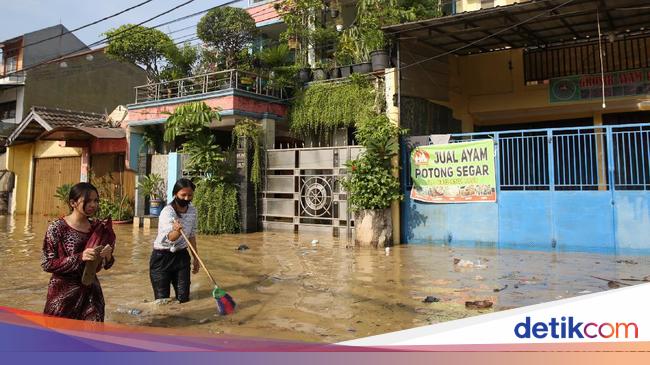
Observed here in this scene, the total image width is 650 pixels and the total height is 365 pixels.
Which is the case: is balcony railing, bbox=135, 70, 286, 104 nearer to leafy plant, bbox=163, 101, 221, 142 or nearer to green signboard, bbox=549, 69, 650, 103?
leafy plant, bbox=163, 101, 221, 142

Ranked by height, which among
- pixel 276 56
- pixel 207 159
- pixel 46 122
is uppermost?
pixel 276 56

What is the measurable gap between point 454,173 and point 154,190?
29.9 feet

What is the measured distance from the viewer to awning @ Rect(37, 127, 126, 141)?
49.9ft

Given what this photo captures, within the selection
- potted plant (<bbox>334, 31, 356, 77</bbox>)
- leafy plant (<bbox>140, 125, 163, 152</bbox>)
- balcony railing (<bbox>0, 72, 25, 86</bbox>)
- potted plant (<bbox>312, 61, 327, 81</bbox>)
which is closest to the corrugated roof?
leafy plant (<bbox>140, 125, 163, 152</bbox>)

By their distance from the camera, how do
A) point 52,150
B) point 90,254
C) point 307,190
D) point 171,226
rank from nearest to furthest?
1. point 90,254
2. point 171,226
3. point 307,190
4. point 52,150

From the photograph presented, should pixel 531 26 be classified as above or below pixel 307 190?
above

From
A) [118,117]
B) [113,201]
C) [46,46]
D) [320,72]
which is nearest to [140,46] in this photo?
[118,117]

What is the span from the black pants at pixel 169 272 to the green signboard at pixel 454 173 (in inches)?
224

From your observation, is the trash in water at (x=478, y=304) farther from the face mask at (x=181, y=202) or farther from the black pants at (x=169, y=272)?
the face mask at (x=181, y=202)

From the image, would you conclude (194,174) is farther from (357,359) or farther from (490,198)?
(357,359)

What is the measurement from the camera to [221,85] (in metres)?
13.6

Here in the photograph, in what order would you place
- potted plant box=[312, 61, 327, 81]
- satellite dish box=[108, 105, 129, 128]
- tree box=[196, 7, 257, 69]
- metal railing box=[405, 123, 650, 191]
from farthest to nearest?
satellite dish box=[108, 105, 129, 128]
tree box=[196, 7, 257, 69]
potted plant box=[312, 61, 327, 81]
metal railing box=[405, 123, 650, 191]

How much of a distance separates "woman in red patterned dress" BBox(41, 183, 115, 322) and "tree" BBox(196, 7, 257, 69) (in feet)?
42.9

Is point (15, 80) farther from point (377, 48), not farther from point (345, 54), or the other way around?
point (377, 48)
